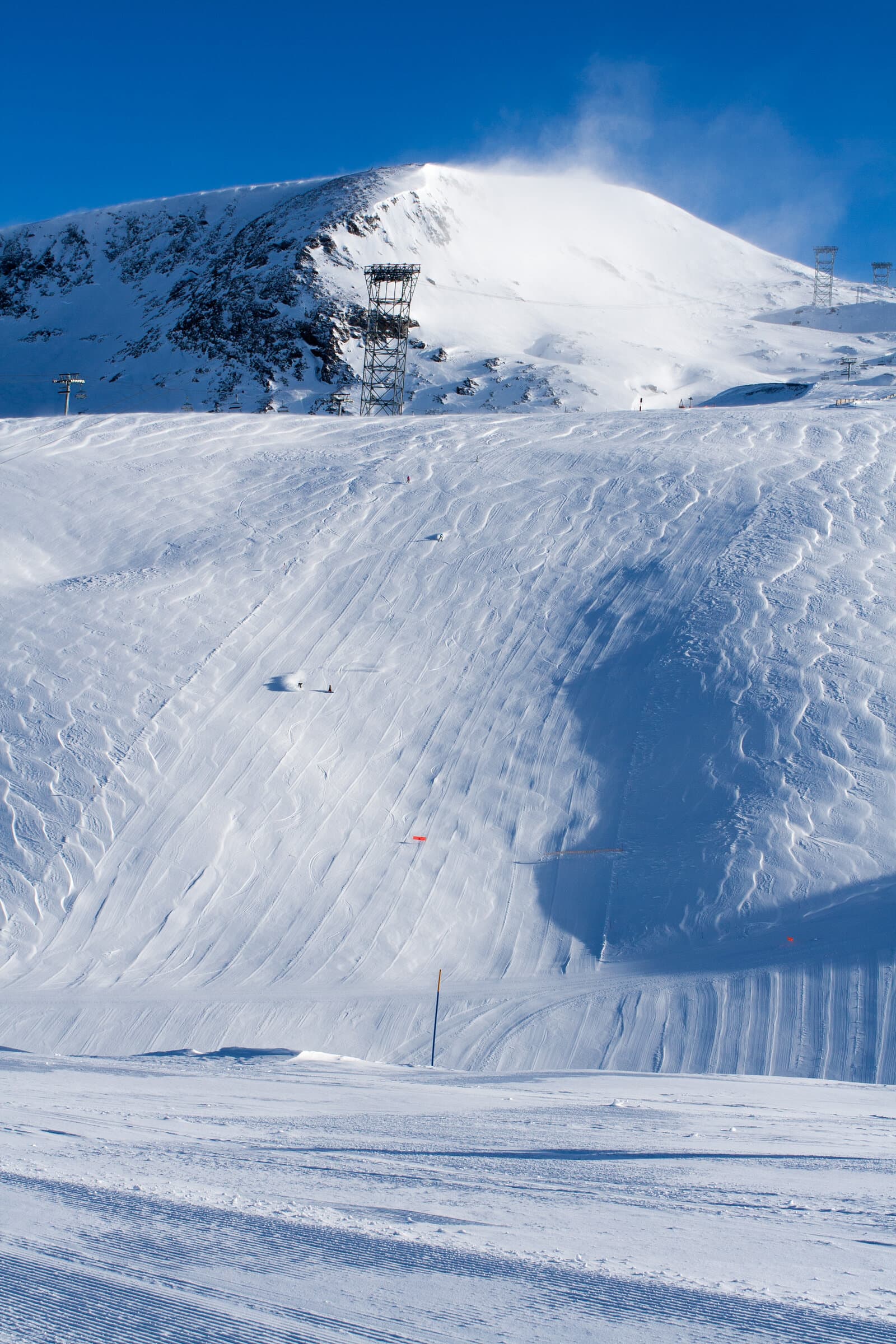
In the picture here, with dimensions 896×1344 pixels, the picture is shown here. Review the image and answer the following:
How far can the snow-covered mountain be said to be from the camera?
73.2m

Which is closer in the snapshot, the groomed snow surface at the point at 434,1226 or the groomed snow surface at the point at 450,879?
the groomed snow surface at the point at 434,1226

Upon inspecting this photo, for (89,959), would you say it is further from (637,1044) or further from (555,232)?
(555,232)

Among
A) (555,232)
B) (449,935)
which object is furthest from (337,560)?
(555,232)

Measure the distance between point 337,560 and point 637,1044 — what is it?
9.85 metres

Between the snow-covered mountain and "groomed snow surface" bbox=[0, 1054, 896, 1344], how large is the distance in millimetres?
65312

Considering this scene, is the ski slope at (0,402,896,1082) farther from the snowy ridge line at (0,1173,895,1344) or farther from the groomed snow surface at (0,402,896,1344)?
the snowy ridge line at (0,1173,895,1344)


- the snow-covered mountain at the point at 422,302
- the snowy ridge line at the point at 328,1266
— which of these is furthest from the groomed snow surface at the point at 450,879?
the snow-covered mountain at the point at 422,302

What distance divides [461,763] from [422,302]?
7680 centimetres

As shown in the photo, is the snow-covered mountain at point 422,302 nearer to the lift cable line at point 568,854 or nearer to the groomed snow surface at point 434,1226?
the lift cable line at point 568,854

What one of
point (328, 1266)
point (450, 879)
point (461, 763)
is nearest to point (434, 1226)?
point (328, 1266)

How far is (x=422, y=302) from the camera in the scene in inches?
3273

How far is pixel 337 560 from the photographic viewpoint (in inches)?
663

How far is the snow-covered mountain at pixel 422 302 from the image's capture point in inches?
2884

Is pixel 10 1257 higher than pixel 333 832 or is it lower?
higher
